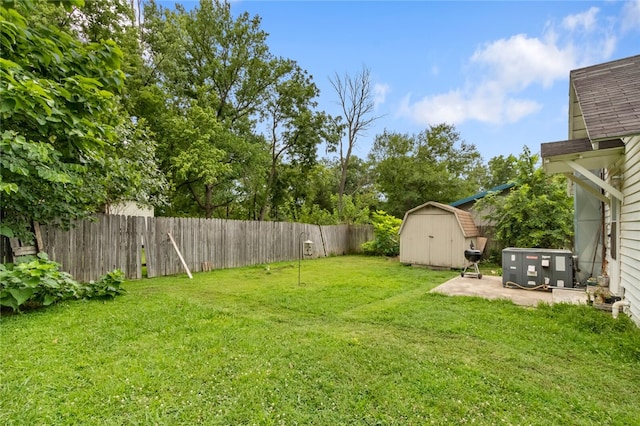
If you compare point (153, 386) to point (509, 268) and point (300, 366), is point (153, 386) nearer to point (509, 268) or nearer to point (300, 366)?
point (300, 366)

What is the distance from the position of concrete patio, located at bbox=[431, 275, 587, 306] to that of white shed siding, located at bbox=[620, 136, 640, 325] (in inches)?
33.6

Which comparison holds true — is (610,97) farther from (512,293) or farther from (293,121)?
(293,121)

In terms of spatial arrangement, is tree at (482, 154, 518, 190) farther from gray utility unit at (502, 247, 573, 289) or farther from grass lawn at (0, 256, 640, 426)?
grass lawn at (0, 256, 640, 426)

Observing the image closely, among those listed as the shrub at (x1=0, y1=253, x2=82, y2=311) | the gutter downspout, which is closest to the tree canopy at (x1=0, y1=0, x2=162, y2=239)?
the shrub at (x1=0, y1=253, x2=82, y2=311)

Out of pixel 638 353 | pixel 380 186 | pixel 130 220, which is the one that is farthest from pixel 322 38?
pixel 380 186

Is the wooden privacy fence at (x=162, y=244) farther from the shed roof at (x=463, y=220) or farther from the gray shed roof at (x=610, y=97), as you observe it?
the gray shed roof at (x=610, y=97)

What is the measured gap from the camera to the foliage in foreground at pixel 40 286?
12.1ft

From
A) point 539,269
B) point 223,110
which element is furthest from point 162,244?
point 223,110

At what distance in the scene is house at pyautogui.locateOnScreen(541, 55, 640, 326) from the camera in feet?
10.4

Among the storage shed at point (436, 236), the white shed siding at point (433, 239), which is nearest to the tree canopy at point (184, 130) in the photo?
the storage shed at point (436, 236)

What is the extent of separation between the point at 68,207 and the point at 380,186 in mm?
18923

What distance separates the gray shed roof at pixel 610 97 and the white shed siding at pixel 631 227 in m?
0.56

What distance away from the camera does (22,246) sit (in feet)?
16.8

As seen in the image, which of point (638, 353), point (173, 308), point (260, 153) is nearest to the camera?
point (638, 353)
